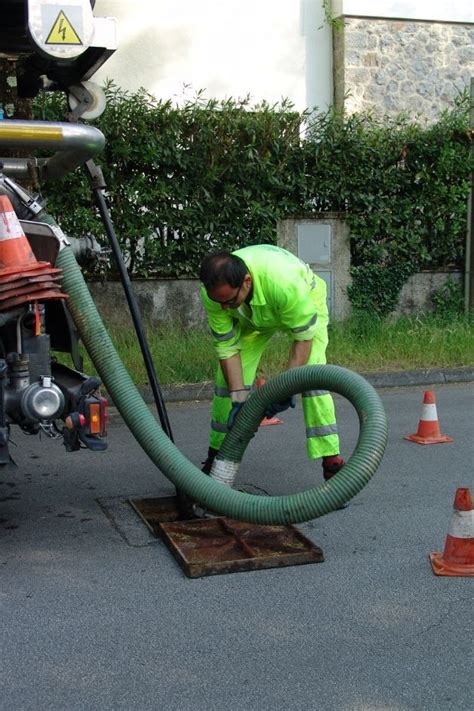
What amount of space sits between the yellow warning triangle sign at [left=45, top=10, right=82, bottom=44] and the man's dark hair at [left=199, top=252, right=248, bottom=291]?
1110 mm

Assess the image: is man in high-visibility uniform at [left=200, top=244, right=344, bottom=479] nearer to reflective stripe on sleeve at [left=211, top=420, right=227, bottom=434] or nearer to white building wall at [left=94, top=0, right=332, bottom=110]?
reflective stripe on sleeve at [left=211, top=420, right=227, bottom=434]

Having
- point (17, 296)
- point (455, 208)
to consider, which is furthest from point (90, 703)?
point (455, 208)

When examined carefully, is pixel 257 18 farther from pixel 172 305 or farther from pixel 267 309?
pixel 267 309

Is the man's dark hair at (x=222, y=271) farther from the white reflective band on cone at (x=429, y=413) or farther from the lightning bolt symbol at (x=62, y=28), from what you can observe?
the white reflective band on cone at (x=429, y=413)

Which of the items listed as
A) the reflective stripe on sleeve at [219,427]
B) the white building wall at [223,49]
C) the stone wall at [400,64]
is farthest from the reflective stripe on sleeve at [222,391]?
the stone wall at [400,64]

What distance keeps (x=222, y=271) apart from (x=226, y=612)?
1.54m

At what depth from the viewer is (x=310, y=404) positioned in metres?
4.59

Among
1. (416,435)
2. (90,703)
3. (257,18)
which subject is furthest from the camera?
(257,18)

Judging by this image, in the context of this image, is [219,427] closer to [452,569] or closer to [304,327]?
[304,327]

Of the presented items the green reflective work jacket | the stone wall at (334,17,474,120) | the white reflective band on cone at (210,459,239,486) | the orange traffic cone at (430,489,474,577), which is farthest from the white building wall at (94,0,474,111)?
the orange traffic cone at (430,489,474,577)

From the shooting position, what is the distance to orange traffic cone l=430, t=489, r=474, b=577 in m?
3.64

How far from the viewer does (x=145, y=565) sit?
149 inches

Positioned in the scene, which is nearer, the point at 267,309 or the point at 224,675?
the point at 224,675

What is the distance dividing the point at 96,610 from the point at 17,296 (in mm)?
1271
